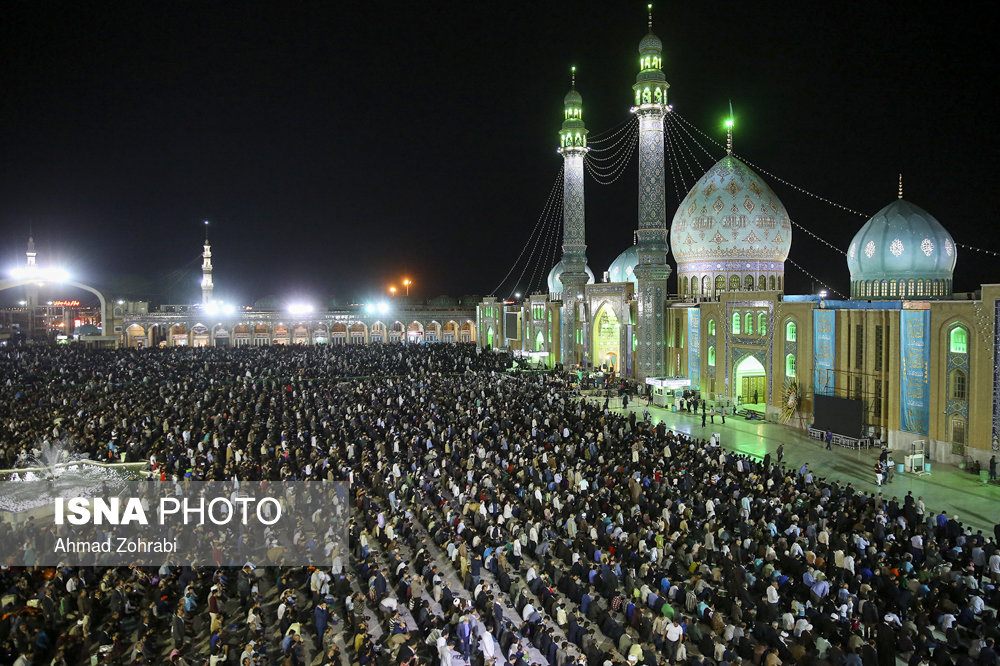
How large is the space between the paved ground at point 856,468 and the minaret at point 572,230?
14998 mm

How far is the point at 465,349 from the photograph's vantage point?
46062 mm

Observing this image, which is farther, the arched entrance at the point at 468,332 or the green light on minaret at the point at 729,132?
the arched entrance at the point at 468,332

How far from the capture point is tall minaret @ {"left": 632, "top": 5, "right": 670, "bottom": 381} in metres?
30.5

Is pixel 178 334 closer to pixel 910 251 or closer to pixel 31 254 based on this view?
pixel 31 254

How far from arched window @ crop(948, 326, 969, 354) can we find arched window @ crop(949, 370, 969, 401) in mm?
565

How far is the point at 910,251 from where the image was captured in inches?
836

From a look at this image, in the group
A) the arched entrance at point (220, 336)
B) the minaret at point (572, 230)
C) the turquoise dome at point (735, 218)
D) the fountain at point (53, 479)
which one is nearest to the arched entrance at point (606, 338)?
the minaret at point (572, 230)

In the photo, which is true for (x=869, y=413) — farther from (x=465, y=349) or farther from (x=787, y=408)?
(x=465, y=349)

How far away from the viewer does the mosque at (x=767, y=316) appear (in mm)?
17984

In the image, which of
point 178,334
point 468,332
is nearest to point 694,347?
point 468,332

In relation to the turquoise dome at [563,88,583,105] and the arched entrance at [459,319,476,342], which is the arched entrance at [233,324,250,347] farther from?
the turquoise dome at [563,88,583,105]

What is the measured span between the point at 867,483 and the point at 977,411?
12.8 feet

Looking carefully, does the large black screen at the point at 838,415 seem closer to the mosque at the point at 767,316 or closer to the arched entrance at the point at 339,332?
the mosque at the point at 767,316

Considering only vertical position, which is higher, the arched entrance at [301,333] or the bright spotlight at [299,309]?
the bright spotlight at [299,309]
